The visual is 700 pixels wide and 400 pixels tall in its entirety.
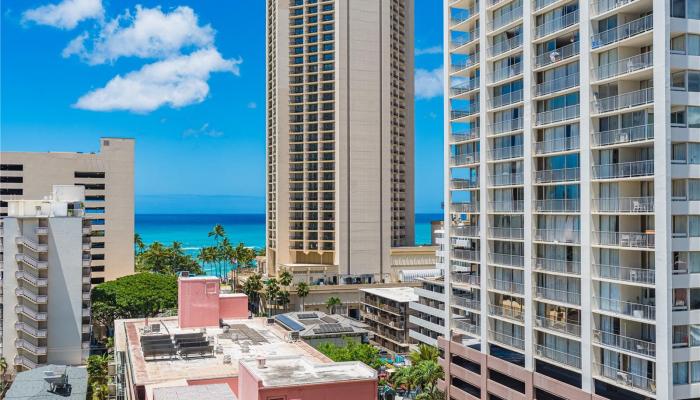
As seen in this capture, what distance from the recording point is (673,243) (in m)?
35.3

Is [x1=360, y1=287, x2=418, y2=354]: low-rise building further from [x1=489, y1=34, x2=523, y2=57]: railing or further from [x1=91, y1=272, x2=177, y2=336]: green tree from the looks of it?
[x1=489, y1=34, x2=523, y2=57]: railing

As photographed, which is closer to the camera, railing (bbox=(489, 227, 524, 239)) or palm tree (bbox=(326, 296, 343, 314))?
railing (bbox=(489, 227, 524, 239))

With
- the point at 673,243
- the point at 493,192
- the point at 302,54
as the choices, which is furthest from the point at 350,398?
the point at 302,54

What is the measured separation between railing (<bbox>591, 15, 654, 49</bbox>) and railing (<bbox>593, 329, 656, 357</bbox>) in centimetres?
1682

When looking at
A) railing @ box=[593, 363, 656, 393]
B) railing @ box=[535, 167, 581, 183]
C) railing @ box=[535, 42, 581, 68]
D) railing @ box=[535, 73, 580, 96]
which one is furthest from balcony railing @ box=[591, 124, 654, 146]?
railing @ box=[593, 363, 656, 393]

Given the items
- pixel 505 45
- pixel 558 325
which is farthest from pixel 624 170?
pixel 505 45

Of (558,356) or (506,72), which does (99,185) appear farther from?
(558,356)

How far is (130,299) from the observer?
88750mm

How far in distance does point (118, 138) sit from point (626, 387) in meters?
99.2

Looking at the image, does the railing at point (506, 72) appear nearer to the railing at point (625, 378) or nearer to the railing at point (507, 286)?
the railing at point (507, 286)

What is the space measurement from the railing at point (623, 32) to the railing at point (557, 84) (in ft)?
7.81

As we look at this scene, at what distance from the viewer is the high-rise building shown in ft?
353

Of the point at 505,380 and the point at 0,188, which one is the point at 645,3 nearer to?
the point at 505,380

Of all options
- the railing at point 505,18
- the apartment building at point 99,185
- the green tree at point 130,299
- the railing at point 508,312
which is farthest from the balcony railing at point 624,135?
the apartment building at point 99,185
